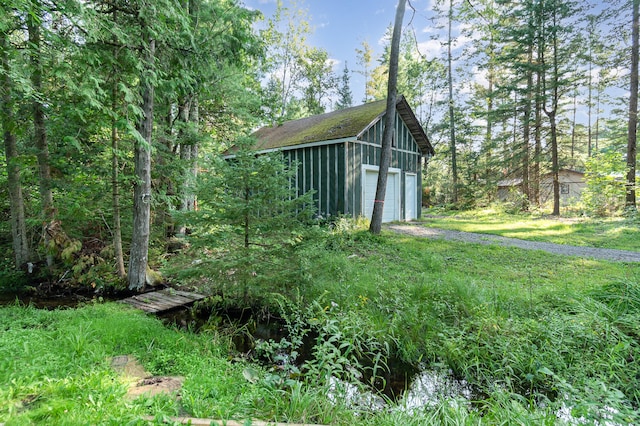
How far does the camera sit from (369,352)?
10.4 ft

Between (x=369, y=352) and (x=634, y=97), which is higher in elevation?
(x=634, y=97)

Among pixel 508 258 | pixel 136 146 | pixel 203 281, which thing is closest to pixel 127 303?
pixel 203 281

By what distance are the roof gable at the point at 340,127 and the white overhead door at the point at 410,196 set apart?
163cm

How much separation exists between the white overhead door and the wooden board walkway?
9.46m

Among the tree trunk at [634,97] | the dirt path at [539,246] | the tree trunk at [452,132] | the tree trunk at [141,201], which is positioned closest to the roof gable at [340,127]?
the dirt path at [539,246]

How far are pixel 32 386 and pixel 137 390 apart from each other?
0.65 m

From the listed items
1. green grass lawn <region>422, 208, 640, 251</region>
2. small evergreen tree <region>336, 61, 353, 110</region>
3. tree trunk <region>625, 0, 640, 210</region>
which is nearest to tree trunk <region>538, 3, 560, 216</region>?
tree trunk <region>625, 0, 640, 210</region>

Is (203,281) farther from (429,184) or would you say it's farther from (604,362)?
(429,184)

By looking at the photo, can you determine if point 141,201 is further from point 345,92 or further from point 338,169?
point 345,92

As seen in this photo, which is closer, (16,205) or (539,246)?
(16,205)

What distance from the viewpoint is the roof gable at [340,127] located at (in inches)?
393

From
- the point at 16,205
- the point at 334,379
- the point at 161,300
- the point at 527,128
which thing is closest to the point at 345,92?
the point at 527,128

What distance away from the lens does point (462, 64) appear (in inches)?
768

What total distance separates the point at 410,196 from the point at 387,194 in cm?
159
